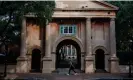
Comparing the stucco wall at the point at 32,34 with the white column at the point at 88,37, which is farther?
the stucco wall at the point at 32,34

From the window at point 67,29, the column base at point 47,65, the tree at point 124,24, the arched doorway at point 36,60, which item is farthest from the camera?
the arched doorway at point 36,60

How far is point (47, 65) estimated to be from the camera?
30.1 metres

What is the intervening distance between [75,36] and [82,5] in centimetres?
376

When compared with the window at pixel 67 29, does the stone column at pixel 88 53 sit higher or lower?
lower

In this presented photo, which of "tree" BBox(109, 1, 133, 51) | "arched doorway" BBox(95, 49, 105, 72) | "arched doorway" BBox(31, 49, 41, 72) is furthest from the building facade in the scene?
"tree" BBox(109, 1, 133, 51)

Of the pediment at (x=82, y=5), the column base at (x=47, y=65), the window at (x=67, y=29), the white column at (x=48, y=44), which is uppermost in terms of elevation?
the pediment at (x=82, y=5)

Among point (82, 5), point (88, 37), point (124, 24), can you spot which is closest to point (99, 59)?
point (88, 37)

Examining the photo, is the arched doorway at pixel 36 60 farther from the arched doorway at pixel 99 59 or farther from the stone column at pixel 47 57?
the arched doorway at pixel 99 59

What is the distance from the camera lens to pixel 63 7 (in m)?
31.1

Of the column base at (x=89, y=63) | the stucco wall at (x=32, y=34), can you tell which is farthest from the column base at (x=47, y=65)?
the column base at (x=89, y=63)

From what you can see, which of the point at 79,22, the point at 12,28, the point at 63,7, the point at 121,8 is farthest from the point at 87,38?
the point at 12,28

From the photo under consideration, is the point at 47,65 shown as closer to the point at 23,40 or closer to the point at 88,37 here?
the point at 23,40

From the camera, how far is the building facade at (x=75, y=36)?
30.4 m

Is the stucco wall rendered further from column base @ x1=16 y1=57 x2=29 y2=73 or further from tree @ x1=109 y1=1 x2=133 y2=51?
tree @ x1=109 y1=1 x2=133 y2=51
